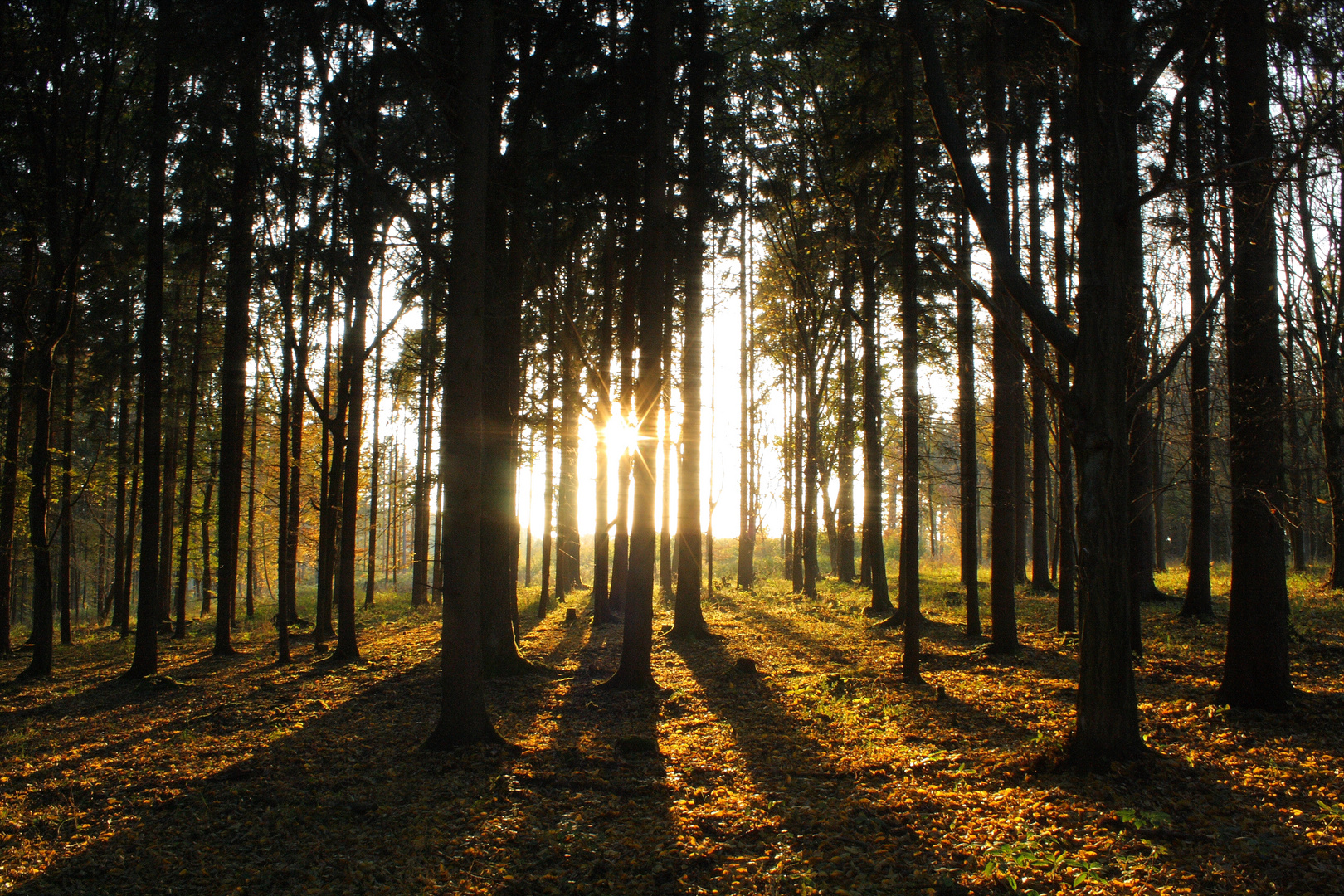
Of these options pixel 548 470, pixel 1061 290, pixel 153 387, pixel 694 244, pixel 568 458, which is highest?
pixel 694 244

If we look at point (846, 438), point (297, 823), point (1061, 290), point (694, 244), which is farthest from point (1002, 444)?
point (846, 438)

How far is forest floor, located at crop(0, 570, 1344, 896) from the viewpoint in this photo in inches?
170

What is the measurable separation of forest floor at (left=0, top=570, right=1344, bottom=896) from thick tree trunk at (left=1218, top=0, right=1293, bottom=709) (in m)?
0.55

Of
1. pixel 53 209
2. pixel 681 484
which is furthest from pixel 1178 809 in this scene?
pixel 53 209

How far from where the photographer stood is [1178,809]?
4.84 metres

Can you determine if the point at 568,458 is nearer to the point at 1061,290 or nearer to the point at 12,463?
the point at 12,463

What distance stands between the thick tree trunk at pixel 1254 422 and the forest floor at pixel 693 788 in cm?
55

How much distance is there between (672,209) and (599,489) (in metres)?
8.05

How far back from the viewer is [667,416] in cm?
1420

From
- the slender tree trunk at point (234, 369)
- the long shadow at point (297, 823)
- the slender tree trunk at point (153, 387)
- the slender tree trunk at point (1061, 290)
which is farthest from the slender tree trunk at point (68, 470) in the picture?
the slender tree trunk at point (1061, 290)

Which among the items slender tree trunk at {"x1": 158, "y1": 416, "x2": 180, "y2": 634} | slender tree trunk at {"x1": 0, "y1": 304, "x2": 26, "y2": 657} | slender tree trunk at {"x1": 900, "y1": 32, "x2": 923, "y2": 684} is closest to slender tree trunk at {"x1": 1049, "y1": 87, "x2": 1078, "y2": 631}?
slender tree trunk at {"x1": 900, "y1": 32, "x2": 923, "y2": 684}

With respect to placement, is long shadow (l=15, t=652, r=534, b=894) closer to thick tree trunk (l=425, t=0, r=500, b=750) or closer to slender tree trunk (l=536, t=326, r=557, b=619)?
thick tree trunk (l=425, t=0, r=500, b=750)

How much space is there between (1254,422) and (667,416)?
9.38 m

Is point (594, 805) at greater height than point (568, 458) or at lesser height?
lesser
